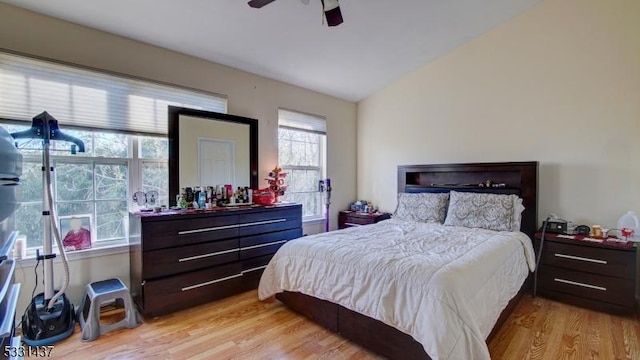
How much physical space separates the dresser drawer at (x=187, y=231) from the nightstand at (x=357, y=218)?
204 cm

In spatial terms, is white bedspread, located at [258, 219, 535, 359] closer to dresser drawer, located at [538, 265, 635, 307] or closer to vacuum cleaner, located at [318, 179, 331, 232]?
dresser drawer, located at [538, 265, 635, 307]

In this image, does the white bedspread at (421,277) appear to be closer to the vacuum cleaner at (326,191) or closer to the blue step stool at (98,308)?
the blue step stool at (98,308)

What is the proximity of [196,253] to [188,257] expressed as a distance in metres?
0.07

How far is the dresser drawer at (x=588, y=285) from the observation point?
8.29 feet

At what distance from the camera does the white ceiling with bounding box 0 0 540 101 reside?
2395 millimetres

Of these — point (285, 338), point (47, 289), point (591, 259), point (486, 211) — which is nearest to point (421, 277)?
point (285, 338)

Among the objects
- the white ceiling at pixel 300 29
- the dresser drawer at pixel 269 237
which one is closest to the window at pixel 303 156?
the white ceiling at pixel 300 29

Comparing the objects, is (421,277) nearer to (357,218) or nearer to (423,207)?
(423,207)

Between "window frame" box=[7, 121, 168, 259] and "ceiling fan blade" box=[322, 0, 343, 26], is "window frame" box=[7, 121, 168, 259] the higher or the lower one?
the lower one

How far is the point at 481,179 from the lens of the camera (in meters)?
3.63

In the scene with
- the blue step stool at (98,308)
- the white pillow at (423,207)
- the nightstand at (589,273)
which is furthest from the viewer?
the white pillow at (423,207)

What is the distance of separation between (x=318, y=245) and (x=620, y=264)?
2575mm

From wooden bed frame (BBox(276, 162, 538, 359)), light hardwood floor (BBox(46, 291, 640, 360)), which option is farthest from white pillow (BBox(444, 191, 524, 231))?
light hardwood floor (BBox(46, 291, 640, 360))

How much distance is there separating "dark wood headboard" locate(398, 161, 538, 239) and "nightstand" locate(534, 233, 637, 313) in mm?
344
